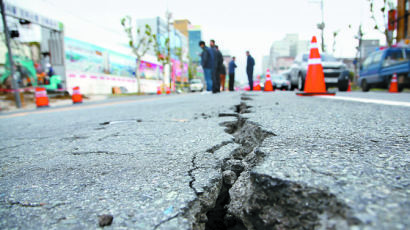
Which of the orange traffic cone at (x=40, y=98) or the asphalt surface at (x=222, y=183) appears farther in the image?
the orange traffic cone at (x=40, y=98)

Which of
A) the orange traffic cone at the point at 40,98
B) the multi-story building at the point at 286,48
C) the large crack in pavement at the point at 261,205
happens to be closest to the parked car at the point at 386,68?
the large crack in pavement at the point at 261,205

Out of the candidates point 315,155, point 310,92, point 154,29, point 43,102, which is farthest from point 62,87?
point 154,29

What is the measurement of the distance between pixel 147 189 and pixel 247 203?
35 centimetres

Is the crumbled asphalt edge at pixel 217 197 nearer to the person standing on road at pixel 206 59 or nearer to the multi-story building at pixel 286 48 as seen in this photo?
the person standing on road at pixel 206 59

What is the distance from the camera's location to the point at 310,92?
4.91 metres

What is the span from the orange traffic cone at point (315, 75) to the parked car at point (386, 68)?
4785 mm

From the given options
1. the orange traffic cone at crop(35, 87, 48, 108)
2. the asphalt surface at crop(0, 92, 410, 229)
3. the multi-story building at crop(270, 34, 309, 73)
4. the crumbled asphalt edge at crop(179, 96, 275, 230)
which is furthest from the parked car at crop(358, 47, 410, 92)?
the multi-story building at crop(270, 34, 309, 73)

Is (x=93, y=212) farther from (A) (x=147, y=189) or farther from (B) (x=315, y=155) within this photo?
(B) (x=315, y=155)

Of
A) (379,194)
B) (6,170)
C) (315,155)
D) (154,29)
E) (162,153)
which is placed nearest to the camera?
(379,194)

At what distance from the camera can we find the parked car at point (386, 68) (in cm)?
784

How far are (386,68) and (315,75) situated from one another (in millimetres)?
5676

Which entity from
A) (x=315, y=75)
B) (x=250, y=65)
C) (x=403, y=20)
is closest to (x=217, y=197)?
(x=315, y=75)

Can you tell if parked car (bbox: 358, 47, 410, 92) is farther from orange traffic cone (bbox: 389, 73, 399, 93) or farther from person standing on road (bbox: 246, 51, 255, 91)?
person standing on road (bbox: 246, 51, 255, 91)

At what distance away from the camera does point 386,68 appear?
853cm
